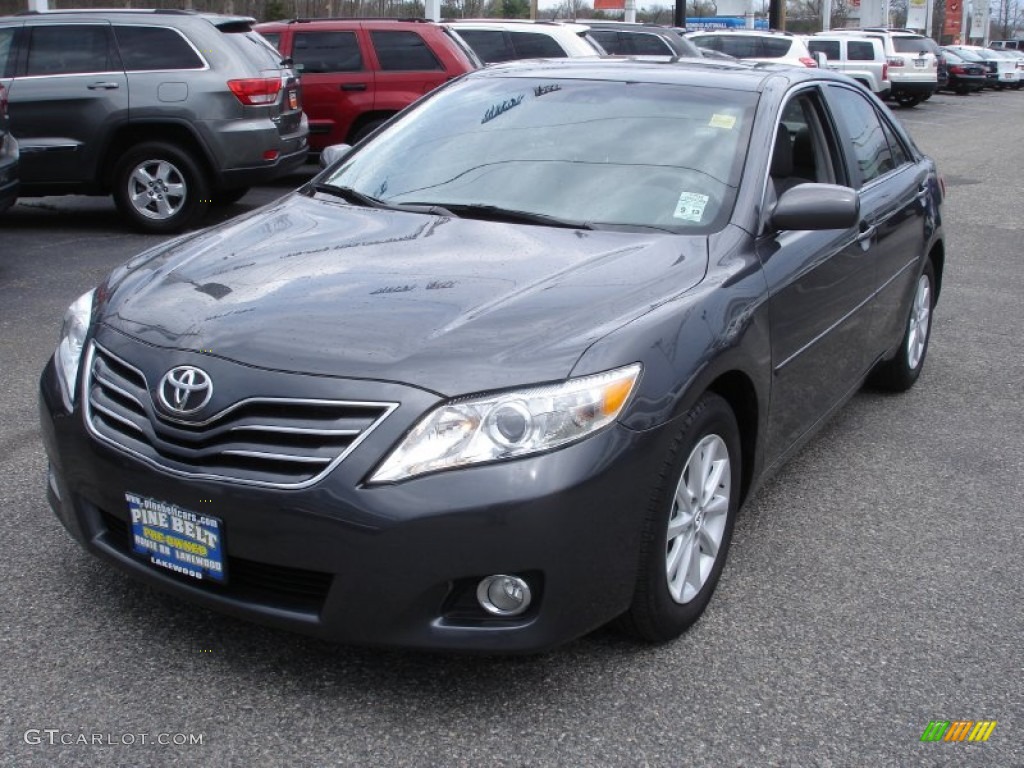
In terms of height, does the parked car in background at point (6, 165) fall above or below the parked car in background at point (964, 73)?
above

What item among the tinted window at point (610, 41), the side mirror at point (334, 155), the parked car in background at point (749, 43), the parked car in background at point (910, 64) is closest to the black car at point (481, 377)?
the side mirror at point (334, 155)

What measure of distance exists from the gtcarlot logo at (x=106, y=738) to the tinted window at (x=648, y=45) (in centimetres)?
1730

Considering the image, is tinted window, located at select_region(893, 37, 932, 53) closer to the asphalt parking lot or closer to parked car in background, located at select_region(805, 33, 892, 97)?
parked car in background, located at select_region(805, 33, 892, 97)

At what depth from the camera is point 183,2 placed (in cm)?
3225

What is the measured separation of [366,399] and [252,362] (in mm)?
335

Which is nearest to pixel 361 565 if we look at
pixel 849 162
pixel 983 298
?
pixel 849 162

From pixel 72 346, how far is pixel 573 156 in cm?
175

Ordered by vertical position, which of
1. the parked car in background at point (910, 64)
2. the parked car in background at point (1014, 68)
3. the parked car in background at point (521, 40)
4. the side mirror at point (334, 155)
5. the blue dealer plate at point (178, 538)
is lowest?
the parked car in background at point (1014, 68)

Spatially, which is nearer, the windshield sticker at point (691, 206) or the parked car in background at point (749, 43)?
the windshield sticker at point (691, 206)

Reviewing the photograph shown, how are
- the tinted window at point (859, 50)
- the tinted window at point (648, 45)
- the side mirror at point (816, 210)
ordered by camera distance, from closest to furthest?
the side mirror at point (816, 210) < the tinted window at point (648, 45) < the tinted window at point (859, 50)

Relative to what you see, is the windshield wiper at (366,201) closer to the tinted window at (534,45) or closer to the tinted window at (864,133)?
the tinted window at (864,133)

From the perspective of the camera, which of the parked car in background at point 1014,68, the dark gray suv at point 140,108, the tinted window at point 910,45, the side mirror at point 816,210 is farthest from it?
the parked car in background at point 1014,68

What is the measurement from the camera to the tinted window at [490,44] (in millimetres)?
15812

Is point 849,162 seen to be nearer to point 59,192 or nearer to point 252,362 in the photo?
point 252,362
